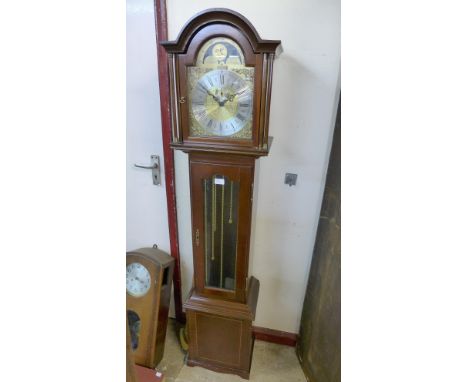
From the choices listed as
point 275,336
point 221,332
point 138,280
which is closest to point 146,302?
point 138,280

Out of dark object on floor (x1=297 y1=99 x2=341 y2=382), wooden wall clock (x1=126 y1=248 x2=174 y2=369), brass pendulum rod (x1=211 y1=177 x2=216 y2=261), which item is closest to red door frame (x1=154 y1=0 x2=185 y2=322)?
wooden wall clock (x1=126 y1=248 x2=174 y2=369)

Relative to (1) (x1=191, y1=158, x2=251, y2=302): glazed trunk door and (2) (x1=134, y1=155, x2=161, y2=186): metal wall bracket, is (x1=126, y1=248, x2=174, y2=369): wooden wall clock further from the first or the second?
(2) (x1=134, y1=155, x2=161, y2=186): metal wall bracket

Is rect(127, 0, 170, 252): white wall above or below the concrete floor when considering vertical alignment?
above

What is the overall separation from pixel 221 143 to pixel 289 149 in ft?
1.38

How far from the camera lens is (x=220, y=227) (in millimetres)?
1295

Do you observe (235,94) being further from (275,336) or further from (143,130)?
(275,336)

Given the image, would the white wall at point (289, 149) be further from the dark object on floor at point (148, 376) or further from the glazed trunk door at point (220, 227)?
the dark object on floor at point (148, 376)

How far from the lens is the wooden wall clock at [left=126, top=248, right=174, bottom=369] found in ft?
5.04

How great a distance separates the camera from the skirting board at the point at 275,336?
68.7 inches

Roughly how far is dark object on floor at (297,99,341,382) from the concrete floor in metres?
0.11

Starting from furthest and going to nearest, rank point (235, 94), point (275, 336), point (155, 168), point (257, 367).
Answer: point (275, 336) → point (257, 367) → point (155, 168) → point (235, 94)
